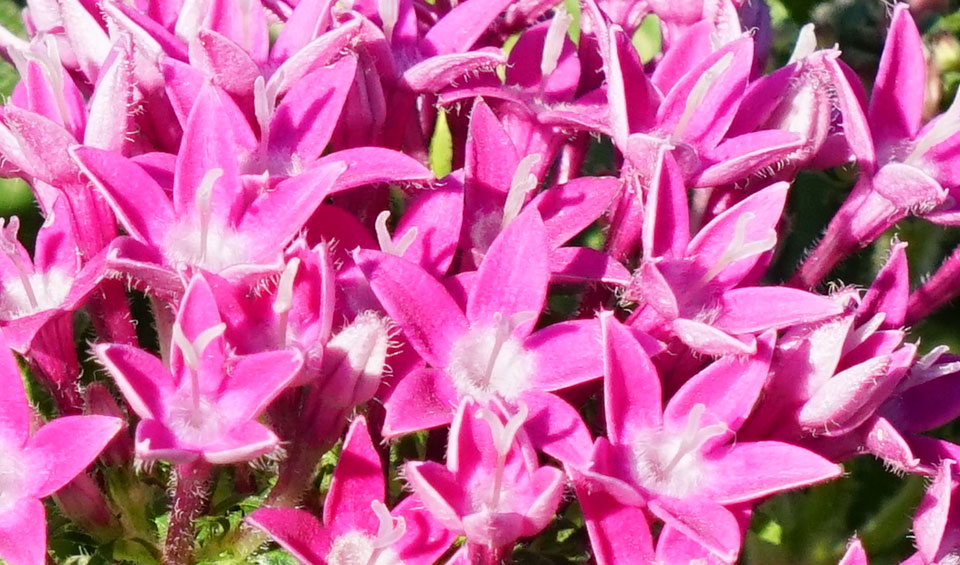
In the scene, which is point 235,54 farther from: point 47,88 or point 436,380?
point 436,380

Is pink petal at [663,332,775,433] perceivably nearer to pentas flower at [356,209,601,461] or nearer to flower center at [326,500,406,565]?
pentas flower at [356,209,601,461]

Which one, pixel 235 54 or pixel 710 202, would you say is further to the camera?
pixel 710 202

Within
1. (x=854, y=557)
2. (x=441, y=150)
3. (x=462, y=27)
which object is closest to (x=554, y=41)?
(x=462, y=27)

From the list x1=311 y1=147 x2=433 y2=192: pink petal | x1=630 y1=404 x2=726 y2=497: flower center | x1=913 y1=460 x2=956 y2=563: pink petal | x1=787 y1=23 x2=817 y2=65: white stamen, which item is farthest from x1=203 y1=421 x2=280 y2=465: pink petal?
x1=787 y1=23 x2=817 y2=65: white stamen

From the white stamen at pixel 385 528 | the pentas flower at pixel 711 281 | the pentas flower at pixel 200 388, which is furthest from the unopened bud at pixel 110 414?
the pentas flower at pixel 711 281

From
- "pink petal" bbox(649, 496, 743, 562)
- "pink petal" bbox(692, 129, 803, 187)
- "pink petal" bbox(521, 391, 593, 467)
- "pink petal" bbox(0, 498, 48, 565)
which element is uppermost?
"pink petal" bbox(692, 129, 803, 187)

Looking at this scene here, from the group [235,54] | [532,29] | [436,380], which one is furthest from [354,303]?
[532,29]
